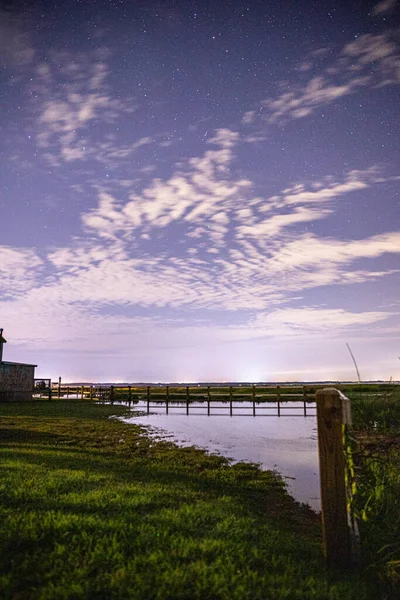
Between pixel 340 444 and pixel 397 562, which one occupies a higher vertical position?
pixel 340 444

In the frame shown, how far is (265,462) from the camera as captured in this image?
1231cm

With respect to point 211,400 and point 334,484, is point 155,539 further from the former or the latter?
point 211,400

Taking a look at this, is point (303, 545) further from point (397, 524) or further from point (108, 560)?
point (108, 560)

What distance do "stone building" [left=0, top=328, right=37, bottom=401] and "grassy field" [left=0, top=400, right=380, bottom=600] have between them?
3176cm

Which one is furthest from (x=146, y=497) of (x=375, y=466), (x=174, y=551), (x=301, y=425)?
(x=301, y=425)

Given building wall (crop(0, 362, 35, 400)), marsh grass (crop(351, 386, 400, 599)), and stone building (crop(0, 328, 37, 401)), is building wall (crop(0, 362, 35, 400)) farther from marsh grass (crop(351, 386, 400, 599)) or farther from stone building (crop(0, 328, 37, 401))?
marsh grass (crop(351, 386, 400, 599))

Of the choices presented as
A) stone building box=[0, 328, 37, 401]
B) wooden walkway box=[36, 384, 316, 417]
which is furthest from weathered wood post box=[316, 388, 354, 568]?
stone building box=[0, 328, 37, 401]

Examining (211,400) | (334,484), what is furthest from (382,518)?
(211,400)

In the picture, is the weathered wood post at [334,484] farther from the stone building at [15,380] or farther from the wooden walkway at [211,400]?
the stone building at [15,380]

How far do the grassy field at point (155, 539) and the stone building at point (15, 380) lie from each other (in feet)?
104

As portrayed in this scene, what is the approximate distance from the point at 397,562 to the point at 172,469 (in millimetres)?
6311

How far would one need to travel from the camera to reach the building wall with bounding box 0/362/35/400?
38.5 metres

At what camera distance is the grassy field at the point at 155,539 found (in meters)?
3.99

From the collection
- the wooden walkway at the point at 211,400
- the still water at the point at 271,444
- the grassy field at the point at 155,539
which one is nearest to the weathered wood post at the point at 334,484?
the grassy field at the point at 155,539
